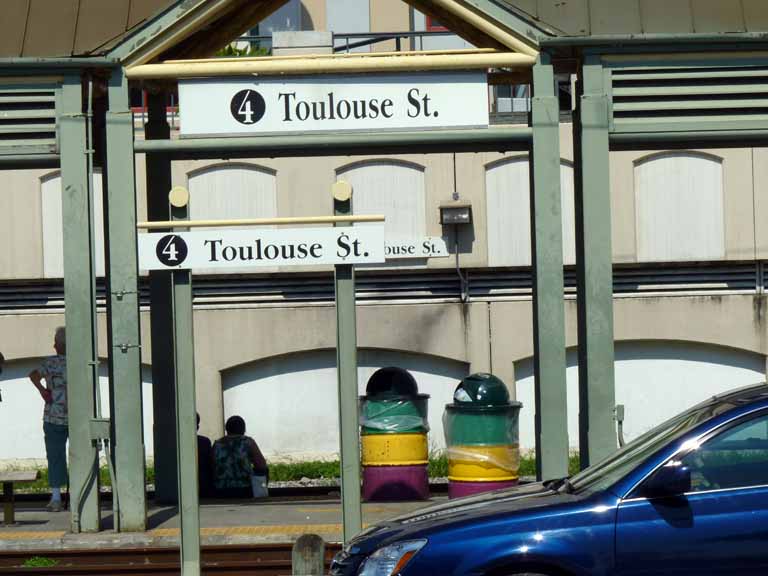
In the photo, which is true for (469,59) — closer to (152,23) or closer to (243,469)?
(152,23)

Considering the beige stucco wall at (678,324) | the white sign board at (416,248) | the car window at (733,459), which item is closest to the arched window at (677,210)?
the beige stucco wall at (678,324)

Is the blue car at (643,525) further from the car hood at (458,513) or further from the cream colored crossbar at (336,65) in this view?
the cream colored crossbar at (336,65)

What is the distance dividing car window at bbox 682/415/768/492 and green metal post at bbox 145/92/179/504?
6463 mm

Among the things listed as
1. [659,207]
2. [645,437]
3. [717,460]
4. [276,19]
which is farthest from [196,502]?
[276,19]

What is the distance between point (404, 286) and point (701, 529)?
46.9ft

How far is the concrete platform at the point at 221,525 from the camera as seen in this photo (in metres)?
10.1

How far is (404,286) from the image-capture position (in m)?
20.9

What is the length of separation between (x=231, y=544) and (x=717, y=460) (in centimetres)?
425

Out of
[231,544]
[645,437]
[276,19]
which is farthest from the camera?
[276,19]

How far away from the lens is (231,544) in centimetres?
1001

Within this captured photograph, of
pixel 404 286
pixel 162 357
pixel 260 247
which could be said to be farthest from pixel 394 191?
pixel 260 247

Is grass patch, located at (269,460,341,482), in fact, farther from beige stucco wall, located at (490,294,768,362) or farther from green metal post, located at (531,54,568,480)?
green metal post, located at (531,54,568,480)

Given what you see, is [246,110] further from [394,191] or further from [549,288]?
[394,191]

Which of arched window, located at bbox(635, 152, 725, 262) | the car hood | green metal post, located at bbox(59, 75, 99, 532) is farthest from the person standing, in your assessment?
arched window, located at bbox(635, 152, 725, 262)
